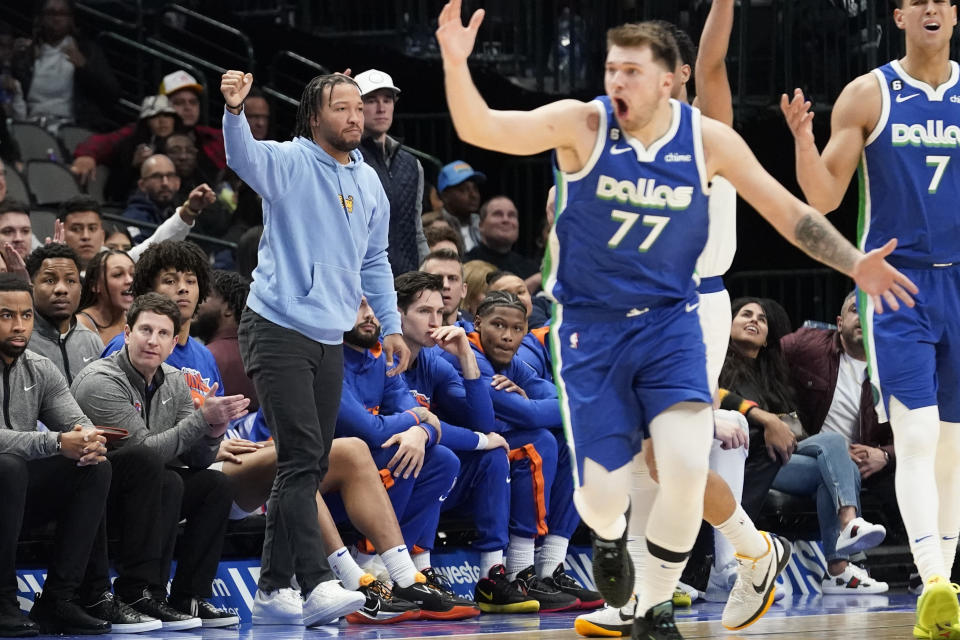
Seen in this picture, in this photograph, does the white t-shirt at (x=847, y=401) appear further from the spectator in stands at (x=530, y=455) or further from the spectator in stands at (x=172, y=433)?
the spectator in stands at (x=172, y=433)

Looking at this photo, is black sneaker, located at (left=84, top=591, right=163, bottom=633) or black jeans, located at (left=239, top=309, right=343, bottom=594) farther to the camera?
black sneaker, located at (left=84, top=591, right=163, bottom=633)

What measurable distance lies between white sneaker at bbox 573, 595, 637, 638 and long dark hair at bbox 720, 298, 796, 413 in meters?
2.87

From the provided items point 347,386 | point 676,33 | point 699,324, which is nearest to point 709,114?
point 676,33

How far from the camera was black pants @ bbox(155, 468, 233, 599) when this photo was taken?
Result: 664 centimetres

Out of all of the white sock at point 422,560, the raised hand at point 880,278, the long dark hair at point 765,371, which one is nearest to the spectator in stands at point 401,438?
the white sock at point 422,560

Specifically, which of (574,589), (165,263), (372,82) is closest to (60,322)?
(165,263)

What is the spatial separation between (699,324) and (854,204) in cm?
745

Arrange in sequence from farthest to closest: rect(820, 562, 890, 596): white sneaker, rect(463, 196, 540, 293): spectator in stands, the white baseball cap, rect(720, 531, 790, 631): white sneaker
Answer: rect(463, 196, 540, 293): spectator in stands, the white baseball cap, rect(820, 562, 890, 596): white sneaker, rect(720, 531, 790, 631): white sneaker

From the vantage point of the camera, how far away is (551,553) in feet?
26.0

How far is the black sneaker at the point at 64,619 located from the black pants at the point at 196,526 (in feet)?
1.41

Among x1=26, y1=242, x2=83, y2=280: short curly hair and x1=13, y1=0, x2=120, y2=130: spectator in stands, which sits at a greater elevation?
x1=13, y1=0, x2=120, y2=130: spectator in stands

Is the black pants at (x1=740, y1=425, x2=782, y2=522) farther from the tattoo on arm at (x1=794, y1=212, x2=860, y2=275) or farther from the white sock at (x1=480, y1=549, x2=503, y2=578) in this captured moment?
the tattoo on arm at (x1=794, y1=212, x2=860, y2=275)

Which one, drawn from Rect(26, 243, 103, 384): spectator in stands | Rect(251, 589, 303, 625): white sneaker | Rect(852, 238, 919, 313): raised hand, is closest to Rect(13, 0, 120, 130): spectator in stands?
Rect(26, 243, 103, 384): spectator in stands

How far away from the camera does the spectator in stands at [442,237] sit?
364 inches
